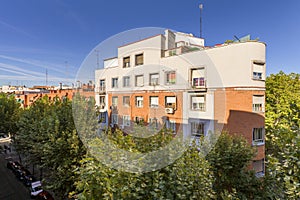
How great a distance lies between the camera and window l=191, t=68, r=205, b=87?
39.6 ft

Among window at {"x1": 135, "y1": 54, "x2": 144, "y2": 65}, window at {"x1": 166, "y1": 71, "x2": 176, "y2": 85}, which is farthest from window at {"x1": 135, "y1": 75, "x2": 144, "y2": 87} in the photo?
window at {"x1": 166, "y1": 71, "x2": 176, "y2": 85}

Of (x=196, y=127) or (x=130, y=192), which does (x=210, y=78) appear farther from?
(x=130, y=192)

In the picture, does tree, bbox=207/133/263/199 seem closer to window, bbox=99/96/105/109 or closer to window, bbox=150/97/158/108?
window, bbox=99/96/105/109

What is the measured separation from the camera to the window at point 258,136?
11492mm

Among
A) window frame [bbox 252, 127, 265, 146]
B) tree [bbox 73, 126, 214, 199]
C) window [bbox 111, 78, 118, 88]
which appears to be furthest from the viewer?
window frame [bbox 252, 127, 265, 146]

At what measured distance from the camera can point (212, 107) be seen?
1170 centimetres

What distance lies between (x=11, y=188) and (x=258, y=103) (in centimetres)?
1709

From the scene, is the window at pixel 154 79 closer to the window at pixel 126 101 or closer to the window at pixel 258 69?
the window at pixel 126 101

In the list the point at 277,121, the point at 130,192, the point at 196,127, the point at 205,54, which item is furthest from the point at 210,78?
the point at 130,192

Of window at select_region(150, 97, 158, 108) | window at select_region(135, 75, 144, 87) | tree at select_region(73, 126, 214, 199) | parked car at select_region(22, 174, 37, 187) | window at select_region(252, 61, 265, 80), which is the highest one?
window at select_region(252, 61, 265, 80)

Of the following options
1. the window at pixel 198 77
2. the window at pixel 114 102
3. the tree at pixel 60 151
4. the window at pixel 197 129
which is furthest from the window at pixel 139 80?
the window at pixel 197 129

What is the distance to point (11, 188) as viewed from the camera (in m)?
12.6

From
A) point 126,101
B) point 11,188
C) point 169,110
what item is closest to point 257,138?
point 169,110

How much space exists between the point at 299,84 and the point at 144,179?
1822 centimetres
